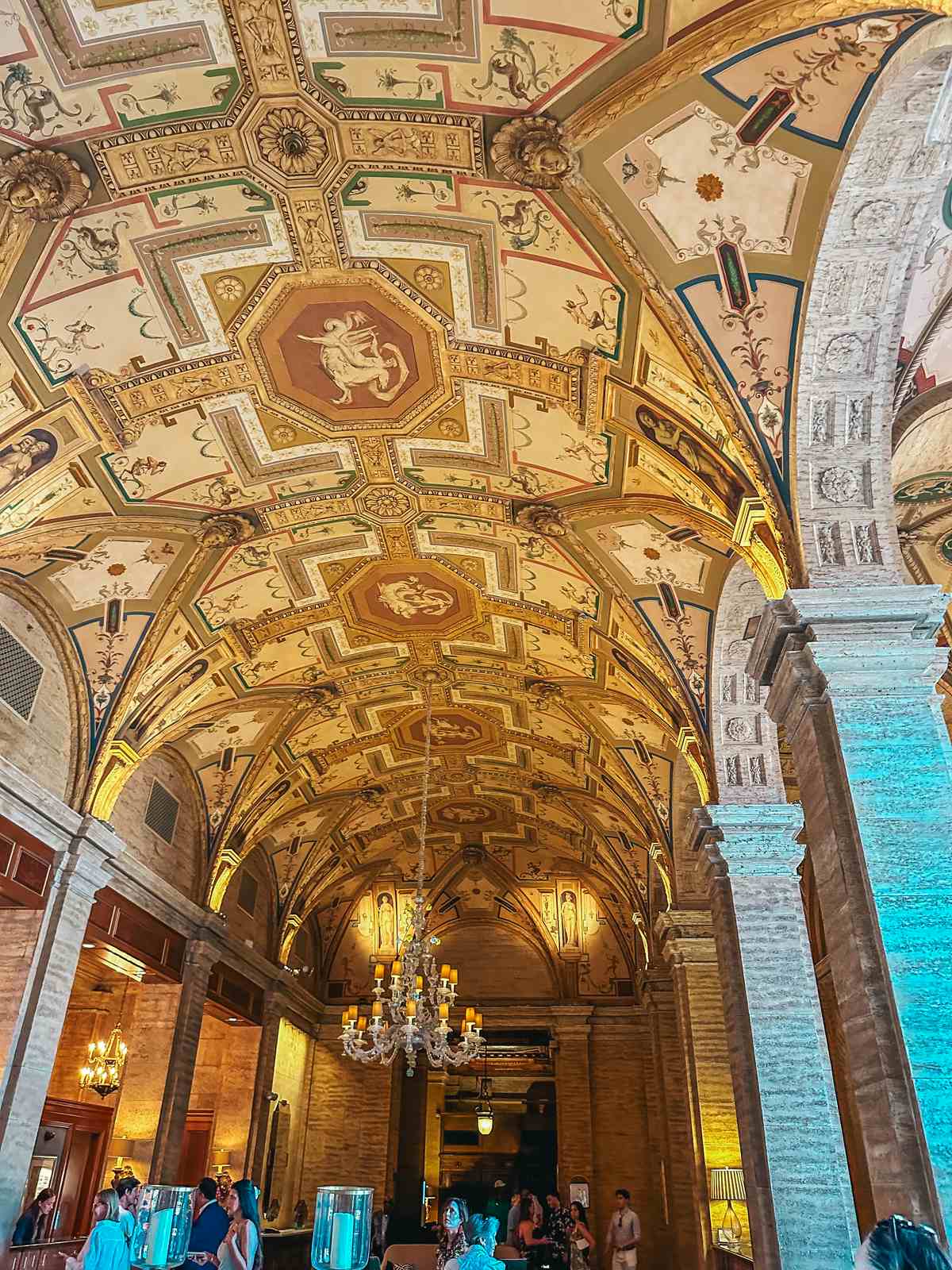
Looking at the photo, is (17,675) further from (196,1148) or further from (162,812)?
(196,1148)

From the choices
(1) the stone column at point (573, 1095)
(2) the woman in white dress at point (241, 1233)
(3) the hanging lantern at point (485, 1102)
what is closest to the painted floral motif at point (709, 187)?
(2) the woman in white dress at point (241, 1233)

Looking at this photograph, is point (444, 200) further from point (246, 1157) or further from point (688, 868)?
point (246, 1157)

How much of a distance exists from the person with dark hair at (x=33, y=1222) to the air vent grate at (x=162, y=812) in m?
4.46

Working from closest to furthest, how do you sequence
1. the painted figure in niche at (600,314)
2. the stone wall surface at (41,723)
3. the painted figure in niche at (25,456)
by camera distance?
the painted figure in niche at (600,314) < the painted figure in niche at (25,456) < the stone wall surface at (41,723)

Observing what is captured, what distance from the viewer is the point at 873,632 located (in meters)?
5.23

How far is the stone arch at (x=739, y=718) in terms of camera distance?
8.88 meters

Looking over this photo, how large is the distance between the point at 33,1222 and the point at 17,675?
4831mm

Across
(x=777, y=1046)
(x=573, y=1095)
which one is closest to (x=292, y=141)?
(x=777, y=1046)

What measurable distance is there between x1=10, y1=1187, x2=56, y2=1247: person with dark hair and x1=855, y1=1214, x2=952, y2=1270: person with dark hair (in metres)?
8.41

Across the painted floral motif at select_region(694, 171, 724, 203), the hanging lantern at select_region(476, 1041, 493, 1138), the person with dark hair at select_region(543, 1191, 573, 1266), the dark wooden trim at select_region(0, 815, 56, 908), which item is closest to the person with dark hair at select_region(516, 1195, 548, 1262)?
the person with dark hair at select_region(543, 1191, 573, 1266)

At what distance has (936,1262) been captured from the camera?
1927 millimetres

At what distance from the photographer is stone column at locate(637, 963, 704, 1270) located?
12734 mm

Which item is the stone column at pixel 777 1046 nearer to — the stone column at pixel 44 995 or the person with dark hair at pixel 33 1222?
the person with dark hair at pixel 33 1222

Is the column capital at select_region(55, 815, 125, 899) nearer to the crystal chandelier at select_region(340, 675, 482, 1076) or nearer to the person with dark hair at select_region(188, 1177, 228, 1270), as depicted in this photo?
the crystal chandelier at select_region(340, 675, 482, 1076)
